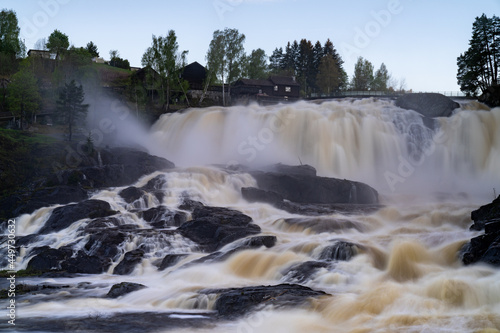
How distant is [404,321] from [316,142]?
3057 cm

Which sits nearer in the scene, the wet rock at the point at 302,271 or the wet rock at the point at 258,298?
the wet rock at the point at 258,298

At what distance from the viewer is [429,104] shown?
4756cm

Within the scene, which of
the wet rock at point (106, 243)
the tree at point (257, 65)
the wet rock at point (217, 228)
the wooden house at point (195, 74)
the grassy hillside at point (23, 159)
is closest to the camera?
the wet rock at point (106, 243)

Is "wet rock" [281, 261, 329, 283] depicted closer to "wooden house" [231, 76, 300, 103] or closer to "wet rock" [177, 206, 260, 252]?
"wet rock" [177, 206, 260, 252]

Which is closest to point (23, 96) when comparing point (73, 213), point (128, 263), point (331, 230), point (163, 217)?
point (73, 213)

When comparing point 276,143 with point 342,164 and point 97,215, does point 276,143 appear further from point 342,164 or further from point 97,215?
point 97,215

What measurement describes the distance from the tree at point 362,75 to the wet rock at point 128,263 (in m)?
77.8

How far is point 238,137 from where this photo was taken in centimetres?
4603

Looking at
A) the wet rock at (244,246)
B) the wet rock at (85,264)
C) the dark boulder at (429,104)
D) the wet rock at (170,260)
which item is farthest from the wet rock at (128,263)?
the dark boulder at (429,104)

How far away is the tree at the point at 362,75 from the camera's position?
9319 cm

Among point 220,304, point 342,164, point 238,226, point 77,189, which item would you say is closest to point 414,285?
point 220,304

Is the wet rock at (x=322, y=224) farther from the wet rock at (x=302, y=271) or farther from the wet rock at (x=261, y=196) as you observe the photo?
the wet rock at (x=261, y=196)

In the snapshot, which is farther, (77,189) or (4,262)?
(77,189)

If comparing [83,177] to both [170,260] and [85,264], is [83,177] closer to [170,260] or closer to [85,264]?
[85,264]
